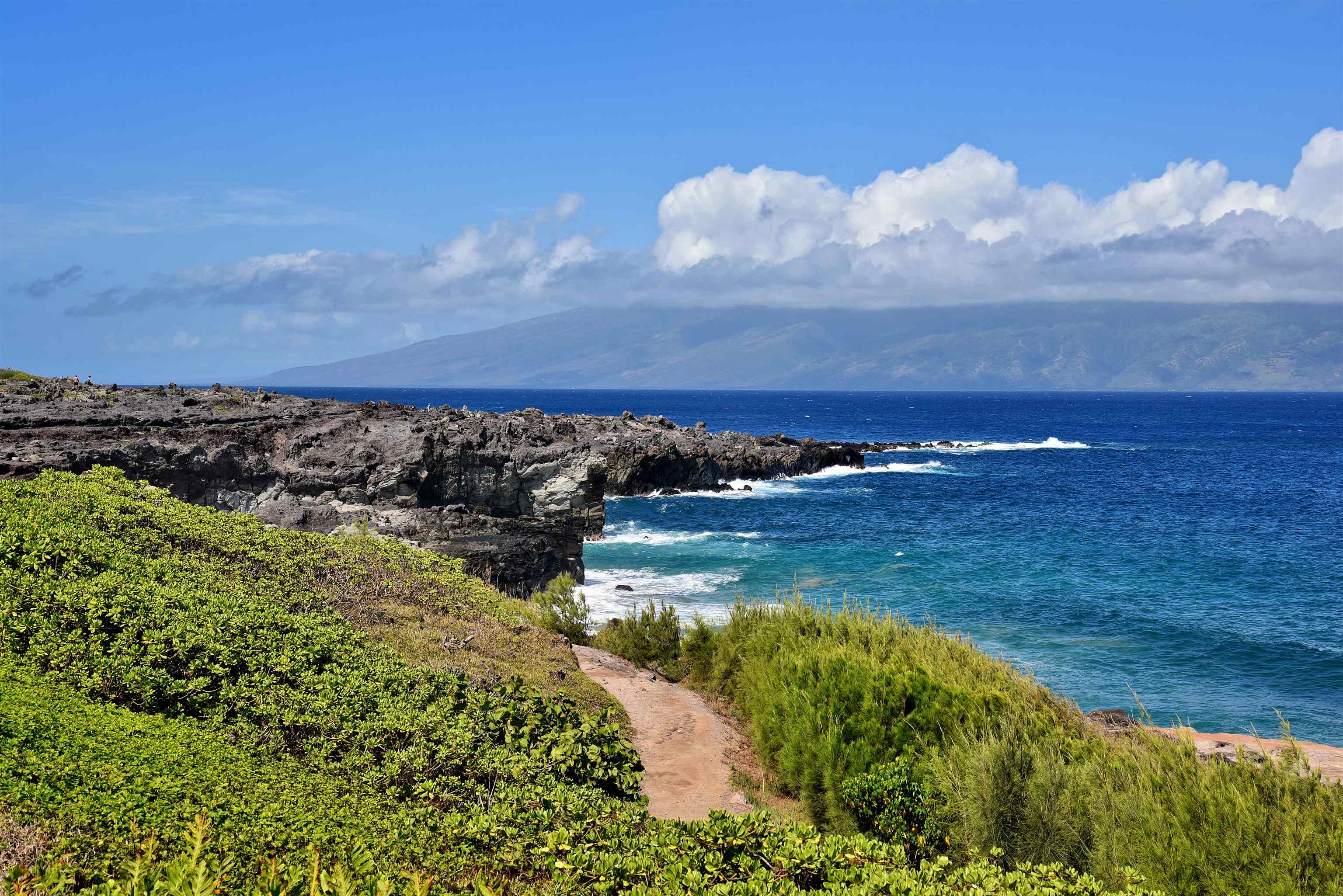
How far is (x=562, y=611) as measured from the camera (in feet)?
55.0

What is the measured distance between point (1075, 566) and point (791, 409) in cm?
16305

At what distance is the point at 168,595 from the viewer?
8.87 metres

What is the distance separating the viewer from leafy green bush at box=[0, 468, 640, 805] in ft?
24.1

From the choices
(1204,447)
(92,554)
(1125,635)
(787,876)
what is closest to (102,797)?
(787,876)

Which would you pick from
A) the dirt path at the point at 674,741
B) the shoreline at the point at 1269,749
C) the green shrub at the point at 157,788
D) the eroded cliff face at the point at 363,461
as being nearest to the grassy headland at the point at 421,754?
the green shrub at the point at 157,788

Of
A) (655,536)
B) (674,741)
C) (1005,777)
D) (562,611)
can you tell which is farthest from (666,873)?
(655,536)

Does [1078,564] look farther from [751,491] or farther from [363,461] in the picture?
[363,461]

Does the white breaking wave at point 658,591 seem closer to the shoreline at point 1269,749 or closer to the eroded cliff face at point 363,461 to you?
the eroded cliff face at point 363,461

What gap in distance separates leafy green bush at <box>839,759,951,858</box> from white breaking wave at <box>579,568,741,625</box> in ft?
48.5

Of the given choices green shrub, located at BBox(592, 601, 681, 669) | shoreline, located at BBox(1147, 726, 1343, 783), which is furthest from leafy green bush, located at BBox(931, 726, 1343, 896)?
green shrub, located at BBox(592, 601, 681, 669)

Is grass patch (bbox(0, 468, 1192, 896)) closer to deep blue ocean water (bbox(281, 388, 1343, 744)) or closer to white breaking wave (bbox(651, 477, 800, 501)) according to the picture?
deep blue ocean water (bbox(281, 388, 1343, 744))

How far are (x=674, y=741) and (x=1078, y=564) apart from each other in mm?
28081

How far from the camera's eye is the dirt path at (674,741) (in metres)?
9.95

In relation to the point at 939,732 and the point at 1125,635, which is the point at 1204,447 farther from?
the point at 939,732
